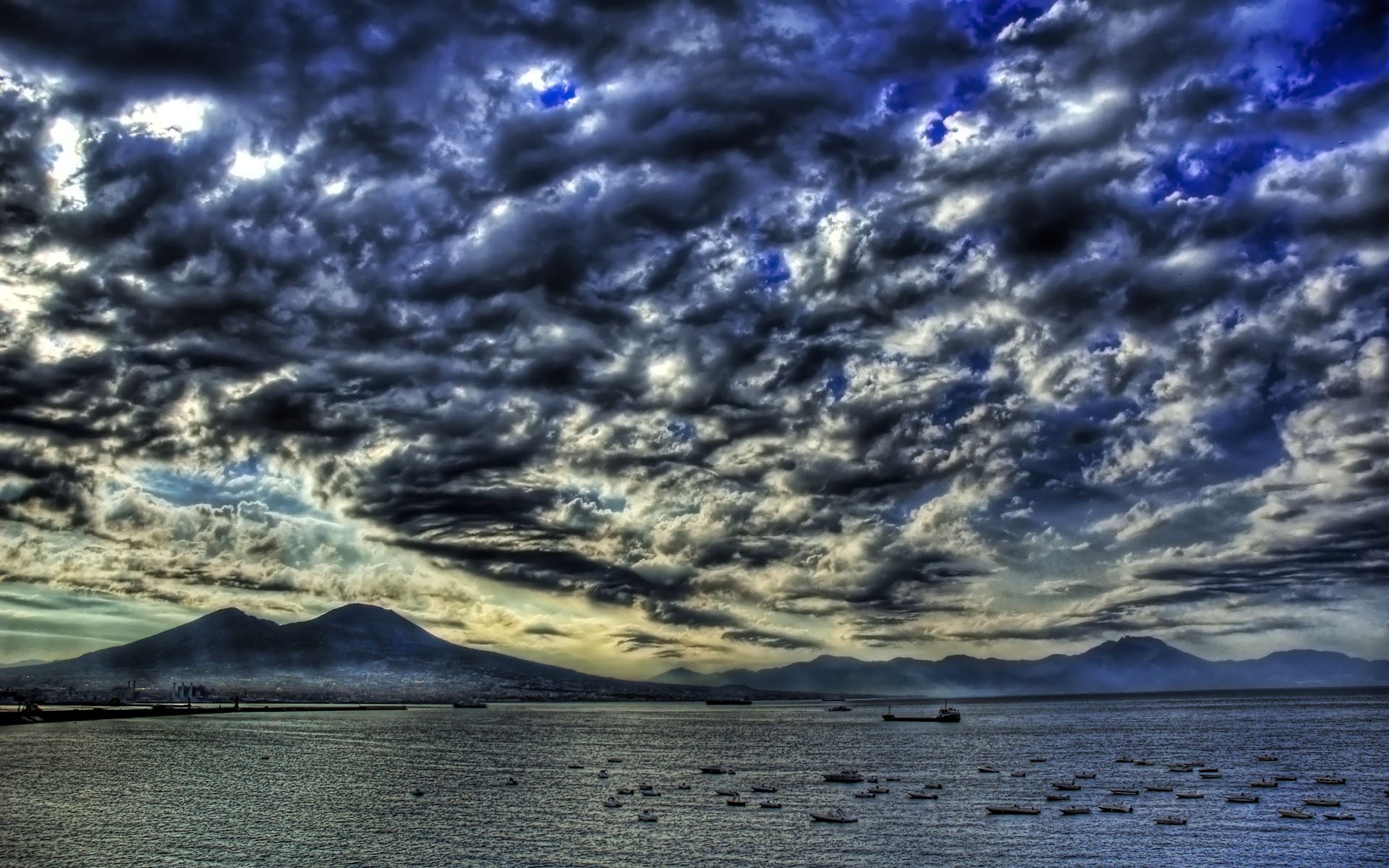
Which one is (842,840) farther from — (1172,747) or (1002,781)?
(1172,747)

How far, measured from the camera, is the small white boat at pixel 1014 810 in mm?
95750

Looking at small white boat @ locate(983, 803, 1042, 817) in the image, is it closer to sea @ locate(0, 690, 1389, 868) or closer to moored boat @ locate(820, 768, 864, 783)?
sea @ locate(0, 690, 1389, 868)

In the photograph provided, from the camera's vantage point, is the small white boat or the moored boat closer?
the small white boat

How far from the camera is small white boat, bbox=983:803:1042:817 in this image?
314ft

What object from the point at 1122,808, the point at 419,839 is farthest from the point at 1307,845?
the point at 419,839

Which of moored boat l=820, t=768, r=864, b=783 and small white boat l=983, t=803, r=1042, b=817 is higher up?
small white boat l=983, t=803, r=1042, b=817

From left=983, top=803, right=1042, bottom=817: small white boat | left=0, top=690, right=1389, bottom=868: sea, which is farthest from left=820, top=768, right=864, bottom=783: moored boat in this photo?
left=983, top=803, right=1042, bottom=817: small white boat

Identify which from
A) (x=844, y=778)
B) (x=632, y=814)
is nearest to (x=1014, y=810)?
(x=844, y=778)

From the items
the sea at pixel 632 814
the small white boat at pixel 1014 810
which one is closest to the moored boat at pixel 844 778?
the sea at pixel 632 814

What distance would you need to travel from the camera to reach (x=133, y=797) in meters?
105

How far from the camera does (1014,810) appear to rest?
95938 millimetres

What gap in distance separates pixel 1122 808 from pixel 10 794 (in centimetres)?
11366

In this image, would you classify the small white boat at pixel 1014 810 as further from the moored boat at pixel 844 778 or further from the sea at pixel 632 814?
the moored boat at pixel 844 778

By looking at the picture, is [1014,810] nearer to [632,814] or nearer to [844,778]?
[844,778]
